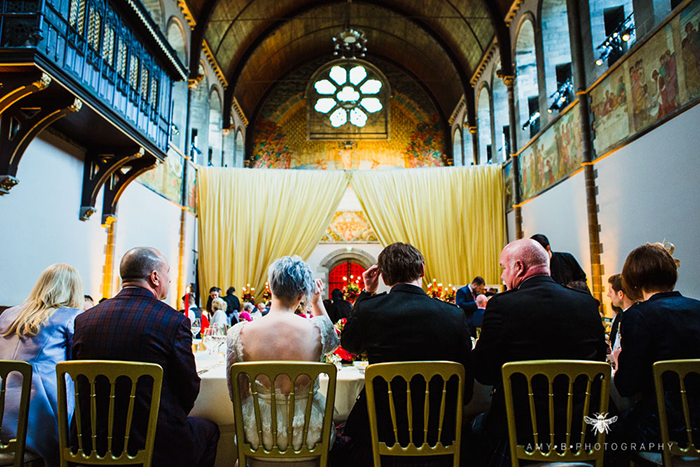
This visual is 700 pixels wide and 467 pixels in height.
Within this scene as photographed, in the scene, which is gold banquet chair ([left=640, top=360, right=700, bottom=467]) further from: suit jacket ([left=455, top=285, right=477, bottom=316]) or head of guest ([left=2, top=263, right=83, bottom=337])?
suit jacket ([left=455, top=285, right=477, bottom=316])

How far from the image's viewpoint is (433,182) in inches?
480

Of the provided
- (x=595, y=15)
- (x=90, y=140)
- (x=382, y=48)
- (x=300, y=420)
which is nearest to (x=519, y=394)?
(x=300, y=420)

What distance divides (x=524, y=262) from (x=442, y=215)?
993 cm

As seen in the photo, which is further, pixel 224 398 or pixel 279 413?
pixel 224 398

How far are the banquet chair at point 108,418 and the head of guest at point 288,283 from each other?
64cm

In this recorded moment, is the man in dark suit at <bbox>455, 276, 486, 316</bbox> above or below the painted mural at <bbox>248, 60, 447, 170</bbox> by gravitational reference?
below

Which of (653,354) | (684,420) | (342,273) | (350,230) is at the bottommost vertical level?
(684,420)

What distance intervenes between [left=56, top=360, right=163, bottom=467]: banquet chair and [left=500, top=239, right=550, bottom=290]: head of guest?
1.70 m

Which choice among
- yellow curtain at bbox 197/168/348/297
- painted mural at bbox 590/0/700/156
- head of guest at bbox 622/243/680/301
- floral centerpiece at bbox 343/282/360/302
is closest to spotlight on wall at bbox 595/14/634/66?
painted mural at bbox 590/0/700/156

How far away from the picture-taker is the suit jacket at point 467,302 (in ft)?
24.2

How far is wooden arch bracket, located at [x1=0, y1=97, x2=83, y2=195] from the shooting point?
512 centimetres

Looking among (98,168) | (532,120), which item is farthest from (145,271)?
(532,120)

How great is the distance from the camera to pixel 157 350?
81.4 inches

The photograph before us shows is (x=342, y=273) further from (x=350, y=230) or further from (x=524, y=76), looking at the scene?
(x=524, y=76)
